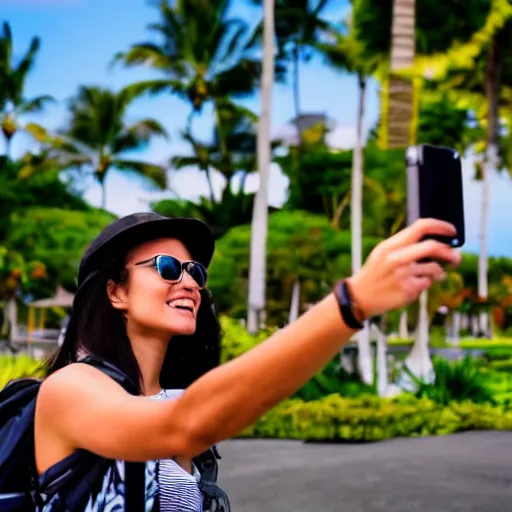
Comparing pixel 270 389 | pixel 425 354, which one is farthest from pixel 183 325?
pixel 425 354

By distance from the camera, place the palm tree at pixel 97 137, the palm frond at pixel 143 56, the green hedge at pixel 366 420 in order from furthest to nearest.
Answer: the palm tree at pixel 97 137, the palm frond at pixel 143 56, the green hedge at pixel 366 420

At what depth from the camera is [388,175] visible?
32719 millimetres

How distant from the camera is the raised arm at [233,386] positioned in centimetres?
148

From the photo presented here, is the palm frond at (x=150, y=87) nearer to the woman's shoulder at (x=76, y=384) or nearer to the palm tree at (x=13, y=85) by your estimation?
the palm tree at (x=13, y=85)

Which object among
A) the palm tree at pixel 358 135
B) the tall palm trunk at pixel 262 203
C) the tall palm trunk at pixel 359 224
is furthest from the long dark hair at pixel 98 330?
the tall palm trunk at pixel 262 203

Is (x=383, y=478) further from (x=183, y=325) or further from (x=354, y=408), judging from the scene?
(x=183, y=325)

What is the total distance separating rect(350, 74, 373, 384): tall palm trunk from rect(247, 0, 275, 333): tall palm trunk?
181 centimetres

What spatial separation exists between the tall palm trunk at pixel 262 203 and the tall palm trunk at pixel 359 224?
1.81m

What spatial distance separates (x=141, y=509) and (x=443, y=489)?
318 inches

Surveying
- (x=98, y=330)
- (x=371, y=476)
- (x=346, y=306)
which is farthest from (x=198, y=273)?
(x=371, y=476)

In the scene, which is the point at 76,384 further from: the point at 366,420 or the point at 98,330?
the point at 366,420

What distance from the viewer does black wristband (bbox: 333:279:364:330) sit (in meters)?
1.56

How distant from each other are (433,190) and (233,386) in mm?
430

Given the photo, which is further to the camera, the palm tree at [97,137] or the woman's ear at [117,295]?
the palm tree at [97,137]
